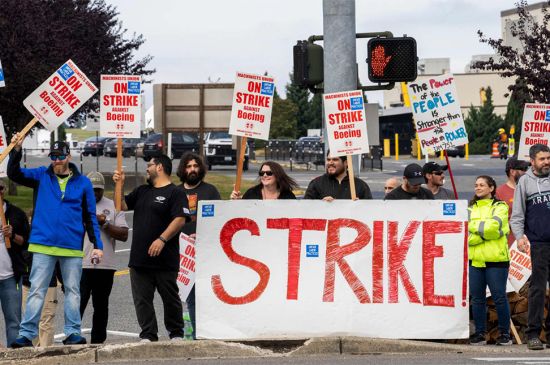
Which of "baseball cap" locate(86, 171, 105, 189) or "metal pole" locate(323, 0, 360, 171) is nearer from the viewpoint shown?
"baseball cap" locate(86, 171, 105, 189)

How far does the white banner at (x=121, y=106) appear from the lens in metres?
12.7

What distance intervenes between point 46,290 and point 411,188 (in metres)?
3.58

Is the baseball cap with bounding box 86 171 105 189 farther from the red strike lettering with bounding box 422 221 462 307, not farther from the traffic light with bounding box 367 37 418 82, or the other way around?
the traffic light with bounding box 367 37 418 82

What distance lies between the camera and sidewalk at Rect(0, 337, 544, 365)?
10.8 metres

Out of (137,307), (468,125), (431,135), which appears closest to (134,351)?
(137,307)

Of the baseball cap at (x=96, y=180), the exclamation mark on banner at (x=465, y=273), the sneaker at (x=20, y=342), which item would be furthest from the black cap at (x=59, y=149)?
the exclamation mark on banner at (x=465, y=273)

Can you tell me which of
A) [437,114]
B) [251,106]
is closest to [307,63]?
[251,106]

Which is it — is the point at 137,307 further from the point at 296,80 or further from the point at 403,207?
the point at 296,80

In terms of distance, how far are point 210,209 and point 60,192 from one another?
1.32m

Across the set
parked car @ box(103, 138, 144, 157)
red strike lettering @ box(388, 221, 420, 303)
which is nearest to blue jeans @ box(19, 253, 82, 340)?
red strike lettering @ box(388, 221, 420, 303)

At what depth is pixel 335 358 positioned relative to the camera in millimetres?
11055

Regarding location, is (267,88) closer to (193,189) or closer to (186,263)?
(193,189)

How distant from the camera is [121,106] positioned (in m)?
12.8

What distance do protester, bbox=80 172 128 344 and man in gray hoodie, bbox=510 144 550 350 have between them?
3525 mm
